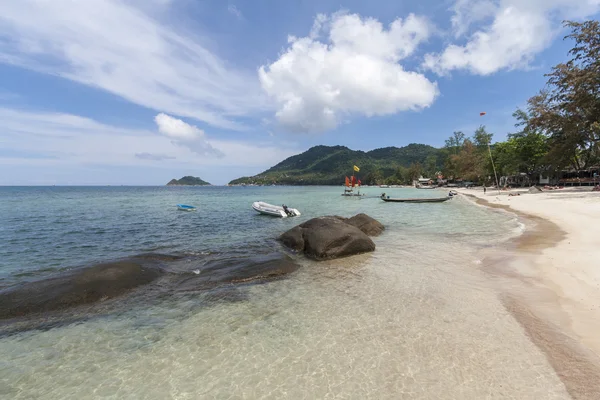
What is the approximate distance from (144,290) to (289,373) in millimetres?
6109

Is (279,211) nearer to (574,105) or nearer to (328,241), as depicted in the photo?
(328,241)

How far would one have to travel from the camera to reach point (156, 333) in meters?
6.22

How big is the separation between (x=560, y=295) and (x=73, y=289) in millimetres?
13066

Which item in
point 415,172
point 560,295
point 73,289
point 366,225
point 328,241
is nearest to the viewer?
point 560,295

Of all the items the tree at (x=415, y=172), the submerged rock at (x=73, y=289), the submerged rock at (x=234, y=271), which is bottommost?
the submerged rock at (x=234, y=271)

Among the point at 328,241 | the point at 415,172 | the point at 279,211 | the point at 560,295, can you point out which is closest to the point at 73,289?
the point at 328,241

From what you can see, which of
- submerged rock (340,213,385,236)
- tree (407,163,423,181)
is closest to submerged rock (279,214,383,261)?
submerged rock (340,213,385,236)

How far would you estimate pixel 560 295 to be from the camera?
7.22 metres

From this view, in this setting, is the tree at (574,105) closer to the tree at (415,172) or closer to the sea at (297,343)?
the sea at (297,343)

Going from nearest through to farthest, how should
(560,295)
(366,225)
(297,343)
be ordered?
(297,343) < (560,295) < (366,225)

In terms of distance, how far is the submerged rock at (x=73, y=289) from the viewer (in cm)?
753

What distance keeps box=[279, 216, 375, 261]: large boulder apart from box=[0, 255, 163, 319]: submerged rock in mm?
6390

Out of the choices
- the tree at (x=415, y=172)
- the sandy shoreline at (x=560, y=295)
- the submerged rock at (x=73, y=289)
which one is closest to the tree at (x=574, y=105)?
the sandy shoreline at (x=560, y=295)

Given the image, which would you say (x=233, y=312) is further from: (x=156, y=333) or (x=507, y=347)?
(x=507, y=347)
